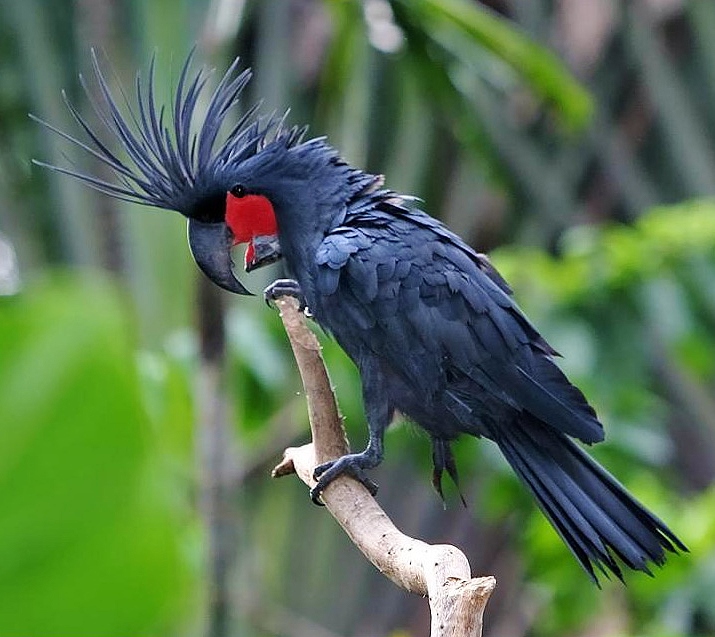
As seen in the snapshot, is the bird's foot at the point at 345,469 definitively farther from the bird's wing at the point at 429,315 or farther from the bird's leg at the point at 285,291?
the bird's leg at the point at 285,291

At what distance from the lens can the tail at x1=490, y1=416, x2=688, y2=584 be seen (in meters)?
1.50

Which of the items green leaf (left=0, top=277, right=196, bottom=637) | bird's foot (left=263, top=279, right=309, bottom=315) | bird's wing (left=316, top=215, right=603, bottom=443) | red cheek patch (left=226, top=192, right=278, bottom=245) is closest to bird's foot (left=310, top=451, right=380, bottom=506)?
bird's wing (left=316, top=215, right=603, bottom=443)

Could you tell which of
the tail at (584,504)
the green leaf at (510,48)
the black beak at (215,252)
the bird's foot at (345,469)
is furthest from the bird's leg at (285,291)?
the green leaf at (510,48)

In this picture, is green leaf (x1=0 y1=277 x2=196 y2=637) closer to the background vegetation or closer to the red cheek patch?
the background vegetation

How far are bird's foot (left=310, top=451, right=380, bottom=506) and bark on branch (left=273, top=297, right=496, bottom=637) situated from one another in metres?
0.01

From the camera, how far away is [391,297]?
1.68 m

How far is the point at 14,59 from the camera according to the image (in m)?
3.95

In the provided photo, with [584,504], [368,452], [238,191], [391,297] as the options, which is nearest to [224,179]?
[238,191]

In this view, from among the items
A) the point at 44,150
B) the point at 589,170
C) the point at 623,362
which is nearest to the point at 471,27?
the point at 623,362

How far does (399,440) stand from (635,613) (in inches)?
31.4

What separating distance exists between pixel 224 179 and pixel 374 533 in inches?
25.5

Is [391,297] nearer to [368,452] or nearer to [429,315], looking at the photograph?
[429,315]

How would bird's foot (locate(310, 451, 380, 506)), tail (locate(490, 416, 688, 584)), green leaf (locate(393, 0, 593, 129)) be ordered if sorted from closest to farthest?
tail (locate(490, 416, 688, 584)) < bird's foot (locate(310, 451, 380, 506)) < green leaf (locate(393, 0, 593, 129))

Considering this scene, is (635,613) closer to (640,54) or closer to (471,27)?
(471,27)
